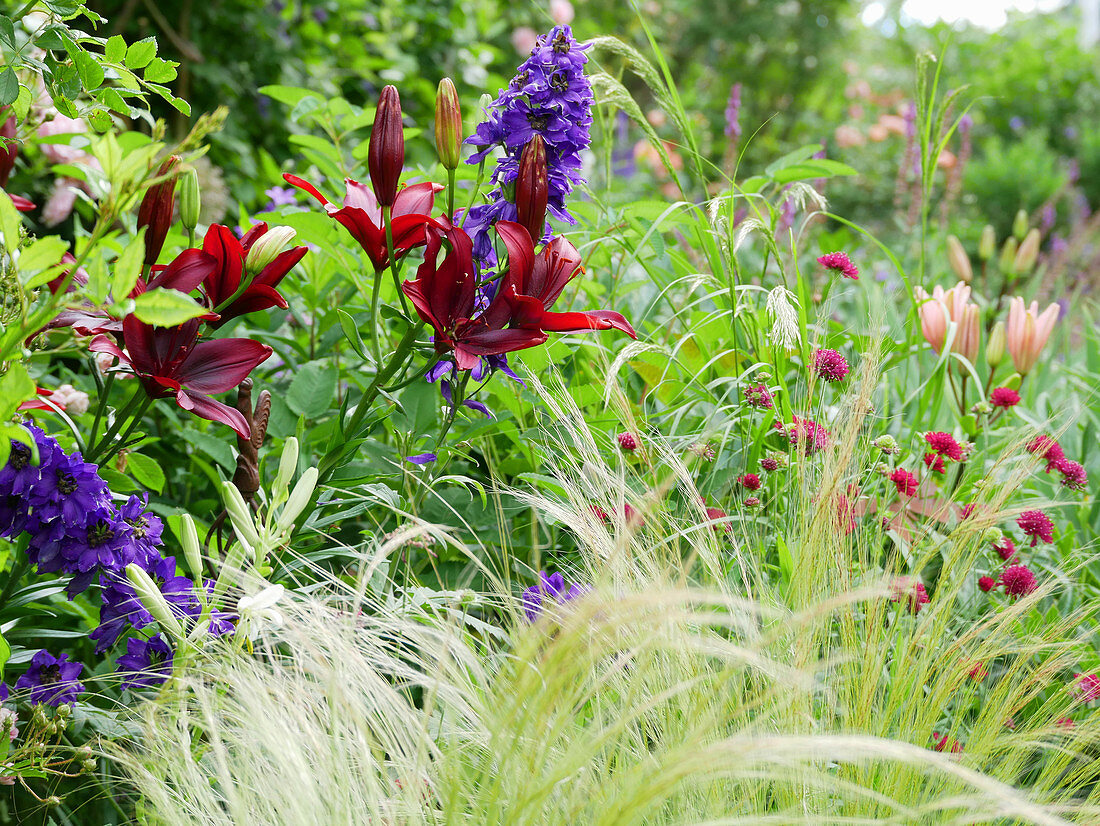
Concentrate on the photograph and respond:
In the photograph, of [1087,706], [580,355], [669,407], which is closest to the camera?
[1087,706]

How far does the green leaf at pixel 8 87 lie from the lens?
0.85 metres

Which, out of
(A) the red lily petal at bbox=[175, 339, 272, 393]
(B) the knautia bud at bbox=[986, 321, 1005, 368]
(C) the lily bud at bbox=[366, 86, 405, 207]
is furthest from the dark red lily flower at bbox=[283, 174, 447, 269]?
(B) the knautia bud at bbox=[986, 321, 1005, 368]

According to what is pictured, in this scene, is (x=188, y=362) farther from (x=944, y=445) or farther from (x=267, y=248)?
(x=944, y=445)

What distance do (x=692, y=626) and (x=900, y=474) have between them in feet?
1.22

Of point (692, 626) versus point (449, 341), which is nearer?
point (449, 341)

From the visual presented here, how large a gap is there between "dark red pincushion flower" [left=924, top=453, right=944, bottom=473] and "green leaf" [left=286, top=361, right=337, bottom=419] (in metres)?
0.87

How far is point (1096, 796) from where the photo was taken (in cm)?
92

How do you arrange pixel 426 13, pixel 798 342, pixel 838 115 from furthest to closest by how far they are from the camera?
pixel 838 115 → pixel 426 13 → pixel 798 342

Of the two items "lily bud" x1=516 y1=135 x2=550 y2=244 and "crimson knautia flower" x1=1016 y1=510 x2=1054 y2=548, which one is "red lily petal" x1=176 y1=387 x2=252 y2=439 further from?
"crimson knautia flower" x1=1016 y1=510 x2=1054 y2=548

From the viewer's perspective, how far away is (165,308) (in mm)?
A: 680

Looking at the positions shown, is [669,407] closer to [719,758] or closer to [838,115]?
[719,758]

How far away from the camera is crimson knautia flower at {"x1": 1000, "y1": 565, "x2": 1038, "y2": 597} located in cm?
114

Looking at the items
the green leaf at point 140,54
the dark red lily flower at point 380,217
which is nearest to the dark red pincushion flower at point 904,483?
the dark red lily flower at point 380,217

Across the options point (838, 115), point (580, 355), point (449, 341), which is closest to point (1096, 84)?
point (838, 115)
